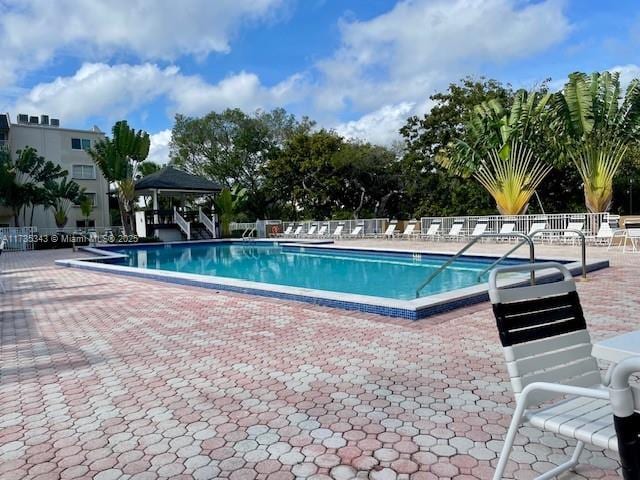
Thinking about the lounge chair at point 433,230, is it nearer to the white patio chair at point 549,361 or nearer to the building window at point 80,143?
the white patio chair at point 549,361

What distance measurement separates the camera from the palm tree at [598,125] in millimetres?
16047

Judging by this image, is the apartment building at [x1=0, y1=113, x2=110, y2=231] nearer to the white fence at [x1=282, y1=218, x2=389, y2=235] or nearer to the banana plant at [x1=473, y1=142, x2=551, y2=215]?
the white fence at [x1=282, y1=218, x2=389, y2=235]

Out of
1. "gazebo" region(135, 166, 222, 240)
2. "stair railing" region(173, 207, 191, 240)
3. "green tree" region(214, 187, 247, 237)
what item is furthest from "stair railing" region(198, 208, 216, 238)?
"stair railing" region(173, 207, 191, 240)

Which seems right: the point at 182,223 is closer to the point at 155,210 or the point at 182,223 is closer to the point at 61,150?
the point at 155,210

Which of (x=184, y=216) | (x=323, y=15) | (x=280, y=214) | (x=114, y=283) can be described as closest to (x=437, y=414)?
(x=114, y=283)

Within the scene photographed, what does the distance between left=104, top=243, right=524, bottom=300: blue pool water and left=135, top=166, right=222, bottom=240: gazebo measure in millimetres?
4681

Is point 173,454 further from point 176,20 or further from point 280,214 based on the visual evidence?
point 280,214

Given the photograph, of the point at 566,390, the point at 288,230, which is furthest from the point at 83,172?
the point at 566,390

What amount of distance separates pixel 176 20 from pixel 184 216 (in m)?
15.7

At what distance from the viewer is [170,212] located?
28.5 meters

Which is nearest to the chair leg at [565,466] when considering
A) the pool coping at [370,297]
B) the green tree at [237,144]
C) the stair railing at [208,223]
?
the pool coping at [370,297]

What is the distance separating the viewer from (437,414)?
3.12 metres

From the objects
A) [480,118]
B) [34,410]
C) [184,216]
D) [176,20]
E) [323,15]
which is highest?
[323,15]

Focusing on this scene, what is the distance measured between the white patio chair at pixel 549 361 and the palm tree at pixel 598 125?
53.9 feet
